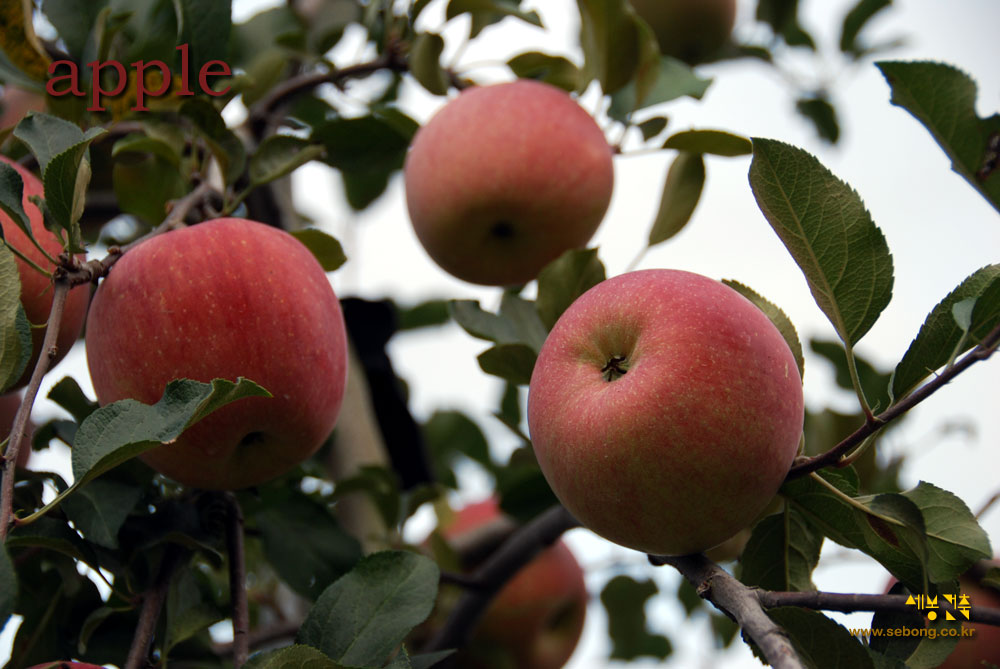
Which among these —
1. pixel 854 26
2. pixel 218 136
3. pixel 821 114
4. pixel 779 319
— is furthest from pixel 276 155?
pixel 854 26

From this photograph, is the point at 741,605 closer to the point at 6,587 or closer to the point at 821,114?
the point at 6,587

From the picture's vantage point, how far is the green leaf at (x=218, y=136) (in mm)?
1021

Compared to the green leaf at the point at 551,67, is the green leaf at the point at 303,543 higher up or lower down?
lower down

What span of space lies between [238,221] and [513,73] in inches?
24.3

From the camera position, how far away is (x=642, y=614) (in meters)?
1.91

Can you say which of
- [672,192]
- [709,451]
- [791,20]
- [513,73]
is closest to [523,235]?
[672,192]

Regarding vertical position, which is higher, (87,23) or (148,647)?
(87,23)

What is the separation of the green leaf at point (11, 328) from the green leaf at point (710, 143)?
2.63ft

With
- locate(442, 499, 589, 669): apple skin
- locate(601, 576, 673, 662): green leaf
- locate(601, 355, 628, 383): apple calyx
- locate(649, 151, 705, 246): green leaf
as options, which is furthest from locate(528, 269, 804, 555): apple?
locate(601, 576, 673, 662): green leaf

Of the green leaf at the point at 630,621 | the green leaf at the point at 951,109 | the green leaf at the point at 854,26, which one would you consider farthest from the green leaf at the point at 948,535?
the green leaf at the point at 854,26

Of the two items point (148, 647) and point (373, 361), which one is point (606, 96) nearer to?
point (373, 361)

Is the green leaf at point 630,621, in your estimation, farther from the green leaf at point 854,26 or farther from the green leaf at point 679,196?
the green leaf at point 854,26

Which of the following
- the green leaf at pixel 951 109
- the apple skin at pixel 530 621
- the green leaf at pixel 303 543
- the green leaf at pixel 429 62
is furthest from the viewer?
the apple skin at pixel 530 621

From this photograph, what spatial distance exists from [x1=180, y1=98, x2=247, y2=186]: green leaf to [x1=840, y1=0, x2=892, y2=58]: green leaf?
1.79 meters
